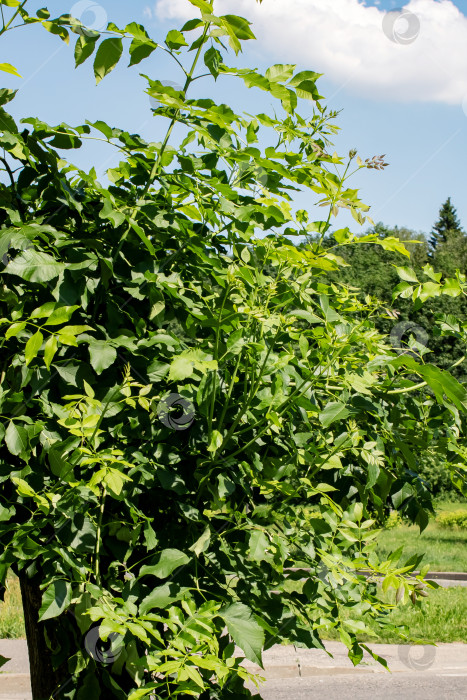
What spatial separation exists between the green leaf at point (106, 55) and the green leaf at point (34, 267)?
411 millimetres

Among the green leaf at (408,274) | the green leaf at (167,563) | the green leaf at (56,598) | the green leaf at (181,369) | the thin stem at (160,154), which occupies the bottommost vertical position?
the green leaf at (56,598)

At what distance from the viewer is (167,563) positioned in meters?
1.39

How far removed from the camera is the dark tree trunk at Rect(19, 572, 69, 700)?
72.0 inches

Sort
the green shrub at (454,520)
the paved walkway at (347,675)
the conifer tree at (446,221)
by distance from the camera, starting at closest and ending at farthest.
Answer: the paved walkway at (347,675) → the green shrub at (454,520) → the conifer tree at (446,221)

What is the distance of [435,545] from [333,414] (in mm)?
13125

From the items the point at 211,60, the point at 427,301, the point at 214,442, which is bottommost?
the point at 214,442

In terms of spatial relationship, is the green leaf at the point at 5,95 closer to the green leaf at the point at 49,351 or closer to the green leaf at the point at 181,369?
the green leaf at the point at 49,351

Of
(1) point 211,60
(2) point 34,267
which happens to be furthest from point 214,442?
(1) point 211,60

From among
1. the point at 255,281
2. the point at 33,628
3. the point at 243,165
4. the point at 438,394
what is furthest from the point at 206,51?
the point at 33,628

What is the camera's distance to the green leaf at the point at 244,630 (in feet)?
4.10

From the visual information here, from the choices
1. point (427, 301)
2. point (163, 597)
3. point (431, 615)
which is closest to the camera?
point (163, 597)

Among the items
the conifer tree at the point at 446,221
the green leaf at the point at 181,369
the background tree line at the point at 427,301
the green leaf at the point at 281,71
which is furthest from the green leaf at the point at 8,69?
the conifer tree at the point at 446,221

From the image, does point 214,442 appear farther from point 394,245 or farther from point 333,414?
point 394,245

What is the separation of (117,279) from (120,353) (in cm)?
19
